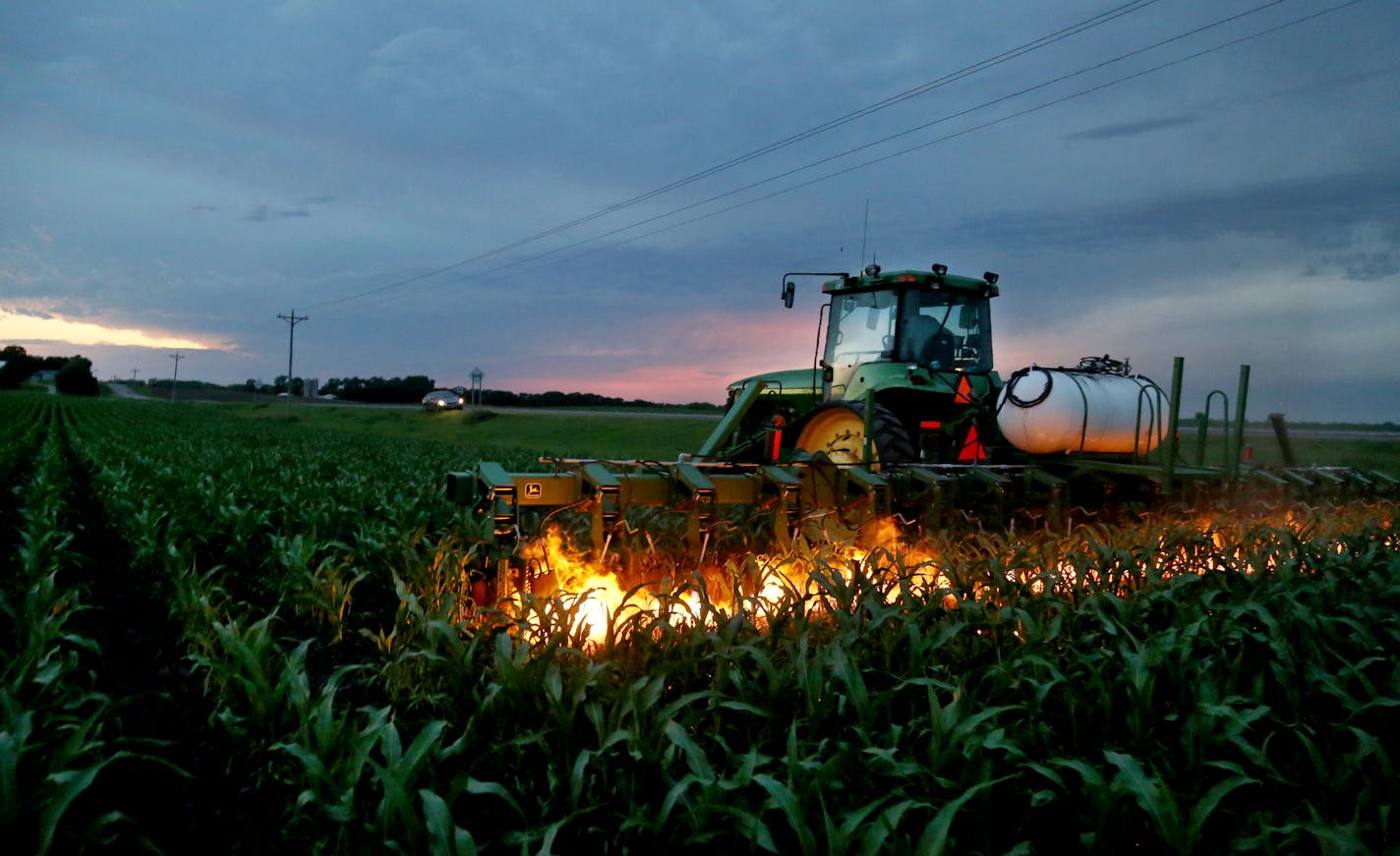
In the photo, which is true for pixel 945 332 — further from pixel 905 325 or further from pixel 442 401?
pixel 442 401

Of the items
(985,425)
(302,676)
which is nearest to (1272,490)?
(985,425)

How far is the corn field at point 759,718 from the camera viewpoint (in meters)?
2.55

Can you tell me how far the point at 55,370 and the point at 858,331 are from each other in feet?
438

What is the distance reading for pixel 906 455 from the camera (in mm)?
7230

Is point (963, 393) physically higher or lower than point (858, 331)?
lower

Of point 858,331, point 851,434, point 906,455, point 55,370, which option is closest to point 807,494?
point 906,455

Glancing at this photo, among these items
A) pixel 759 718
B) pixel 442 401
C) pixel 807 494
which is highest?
pixel 442 401

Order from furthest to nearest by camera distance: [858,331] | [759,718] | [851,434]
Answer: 1. [858,331]
2. [851,434]
3. [759,718]

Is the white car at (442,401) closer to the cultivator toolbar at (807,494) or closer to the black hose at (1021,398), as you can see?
the black hose at (1021,398)

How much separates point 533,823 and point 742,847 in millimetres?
683

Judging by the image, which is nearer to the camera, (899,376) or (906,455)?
(906,455)

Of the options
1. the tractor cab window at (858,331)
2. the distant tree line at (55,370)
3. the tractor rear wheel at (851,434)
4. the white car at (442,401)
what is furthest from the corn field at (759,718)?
the distant tree line at (55,370)

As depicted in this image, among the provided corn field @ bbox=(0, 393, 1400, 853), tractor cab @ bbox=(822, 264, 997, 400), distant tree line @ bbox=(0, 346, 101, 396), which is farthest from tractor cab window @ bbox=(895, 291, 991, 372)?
distant tree line @ bbox=(0, 346, 101, 396)

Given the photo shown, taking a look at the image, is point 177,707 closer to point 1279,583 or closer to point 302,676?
point 302,676
